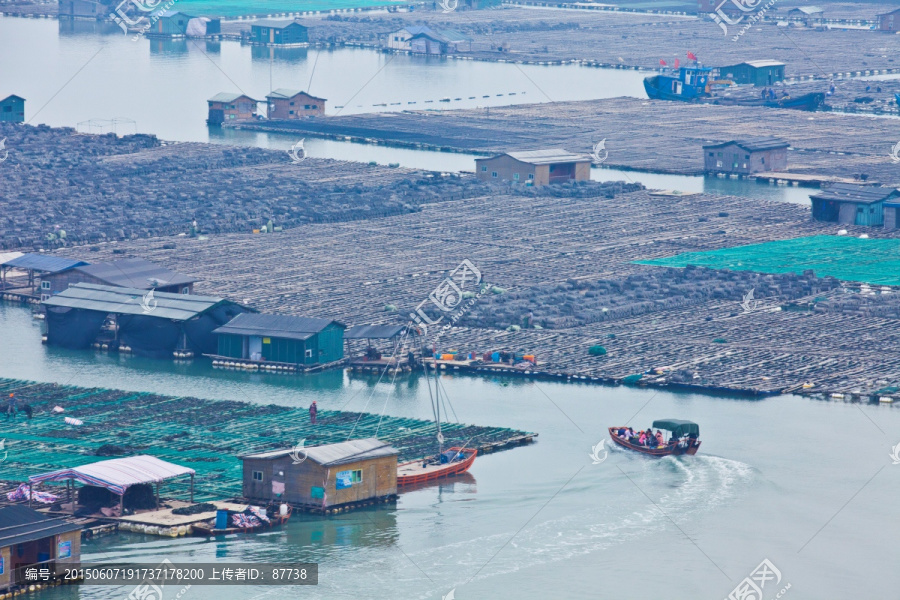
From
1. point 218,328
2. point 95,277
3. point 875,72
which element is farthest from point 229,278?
point 875,72

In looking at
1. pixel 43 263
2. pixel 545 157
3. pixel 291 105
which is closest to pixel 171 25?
pixel 291 105

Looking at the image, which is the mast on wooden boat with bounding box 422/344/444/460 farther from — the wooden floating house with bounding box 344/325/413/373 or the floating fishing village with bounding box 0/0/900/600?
the wooden floating house with bounding box 344/325/413/373

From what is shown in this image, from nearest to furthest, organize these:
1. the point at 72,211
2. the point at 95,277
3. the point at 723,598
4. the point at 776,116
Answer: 1. the point at 723,598
2. the point at 95,277
3. the point at 72,211
4. the point at 776,116

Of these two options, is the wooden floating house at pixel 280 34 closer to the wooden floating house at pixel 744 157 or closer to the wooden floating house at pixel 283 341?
the wooden floating house at pixel 744 157

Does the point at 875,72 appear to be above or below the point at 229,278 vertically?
above

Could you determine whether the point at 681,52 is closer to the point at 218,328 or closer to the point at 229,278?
the point at 229,278

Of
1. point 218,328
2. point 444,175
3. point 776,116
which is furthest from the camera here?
point 776,116

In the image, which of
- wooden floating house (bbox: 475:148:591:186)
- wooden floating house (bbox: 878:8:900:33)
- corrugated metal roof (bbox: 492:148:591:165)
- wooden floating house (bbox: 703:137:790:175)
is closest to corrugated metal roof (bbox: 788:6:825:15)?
wooden floating house (bbox: 878:8:900:33)
